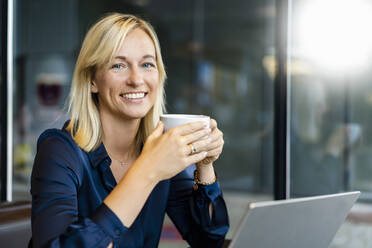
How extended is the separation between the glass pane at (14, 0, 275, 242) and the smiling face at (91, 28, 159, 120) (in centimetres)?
467

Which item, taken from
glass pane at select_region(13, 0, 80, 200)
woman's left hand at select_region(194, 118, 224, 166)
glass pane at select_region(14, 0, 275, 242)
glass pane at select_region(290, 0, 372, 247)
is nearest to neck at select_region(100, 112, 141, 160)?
woman's left hand at select_region(194, 118, 224, 166)

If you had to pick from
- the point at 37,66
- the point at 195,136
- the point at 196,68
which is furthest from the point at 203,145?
the point at 37,66

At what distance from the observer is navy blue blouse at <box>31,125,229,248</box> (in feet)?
3.00

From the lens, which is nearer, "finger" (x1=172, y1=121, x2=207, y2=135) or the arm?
"finger" (x1=172, y1=121, x2=207, y2=135)

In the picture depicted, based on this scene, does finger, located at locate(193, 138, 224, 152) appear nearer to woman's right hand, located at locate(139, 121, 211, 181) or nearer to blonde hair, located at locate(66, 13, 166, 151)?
woman's right hand, located at locate(139, 121, 211, 181)

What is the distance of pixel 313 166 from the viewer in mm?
5375

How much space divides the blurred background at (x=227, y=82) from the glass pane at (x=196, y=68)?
13 millimetres

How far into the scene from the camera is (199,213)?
51.6 inches

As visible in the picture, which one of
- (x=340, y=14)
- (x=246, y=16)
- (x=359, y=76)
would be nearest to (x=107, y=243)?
(x=340, y=14)

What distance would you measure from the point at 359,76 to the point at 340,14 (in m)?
0.84

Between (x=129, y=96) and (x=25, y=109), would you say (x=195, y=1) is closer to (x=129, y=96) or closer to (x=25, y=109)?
(x=25, y=109)

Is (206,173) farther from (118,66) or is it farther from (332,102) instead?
(332,102)

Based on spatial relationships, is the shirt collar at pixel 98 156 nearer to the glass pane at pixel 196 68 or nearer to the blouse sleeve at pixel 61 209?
the blouse sleeve at pixel 61 209

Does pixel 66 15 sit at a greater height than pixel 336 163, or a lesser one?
greater
